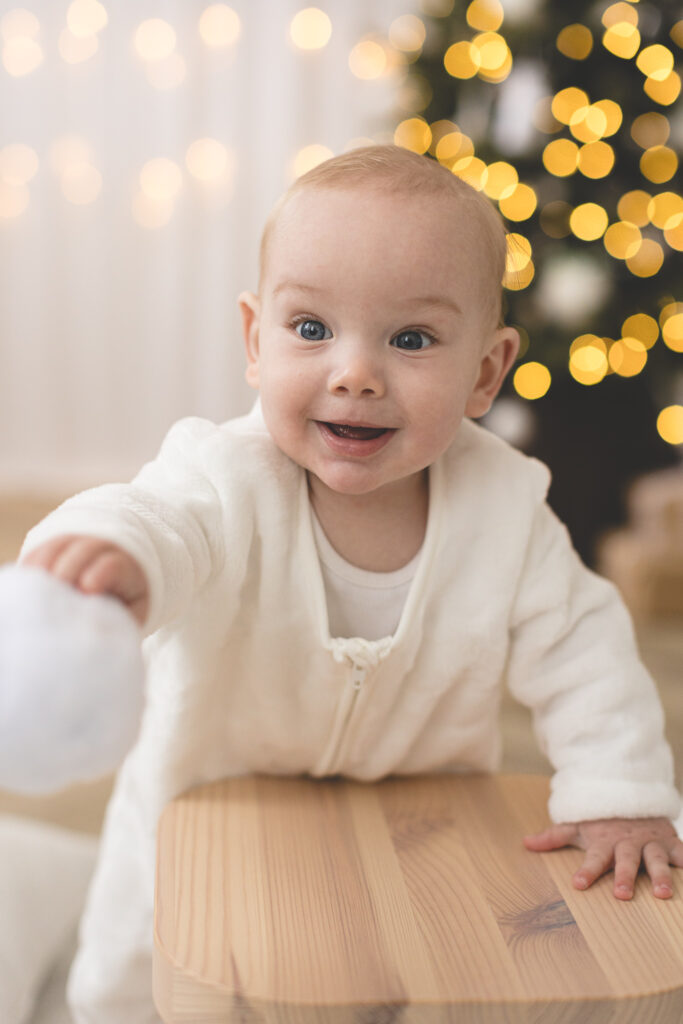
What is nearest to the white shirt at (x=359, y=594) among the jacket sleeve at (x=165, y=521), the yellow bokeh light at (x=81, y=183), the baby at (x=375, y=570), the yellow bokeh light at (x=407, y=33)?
the baby at (x=375, y=570)

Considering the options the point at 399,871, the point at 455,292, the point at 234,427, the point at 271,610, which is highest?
the point at 455,292

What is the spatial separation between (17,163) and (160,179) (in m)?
0.43

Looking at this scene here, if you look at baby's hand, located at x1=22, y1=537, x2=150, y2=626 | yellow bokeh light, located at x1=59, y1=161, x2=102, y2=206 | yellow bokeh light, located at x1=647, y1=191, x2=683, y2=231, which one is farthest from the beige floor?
yellow bokeh light, located at x1=59, y1=161, x2=102, y2=206

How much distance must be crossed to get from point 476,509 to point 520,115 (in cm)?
160

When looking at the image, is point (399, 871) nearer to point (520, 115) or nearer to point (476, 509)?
point (476, 509)

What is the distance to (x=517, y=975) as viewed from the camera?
2.08 feet

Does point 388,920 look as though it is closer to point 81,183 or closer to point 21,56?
point 81,183

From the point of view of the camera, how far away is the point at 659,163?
2.21 metres

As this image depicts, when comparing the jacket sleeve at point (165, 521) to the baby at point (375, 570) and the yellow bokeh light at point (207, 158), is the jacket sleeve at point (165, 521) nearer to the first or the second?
the baby at point (375, 570)

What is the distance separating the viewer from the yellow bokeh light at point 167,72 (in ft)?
9.93

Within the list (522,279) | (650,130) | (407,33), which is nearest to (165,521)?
(522,279)

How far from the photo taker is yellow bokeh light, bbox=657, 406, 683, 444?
236 cm

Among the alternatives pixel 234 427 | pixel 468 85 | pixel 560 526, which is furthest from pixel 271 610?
pixel 468 85

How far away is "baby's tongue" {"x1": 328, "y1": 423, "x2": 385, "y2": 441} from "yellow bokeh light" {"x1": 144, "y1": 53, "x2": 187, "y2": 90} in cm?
263
